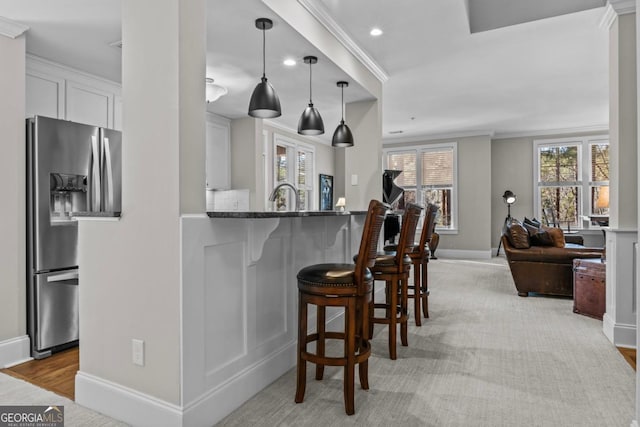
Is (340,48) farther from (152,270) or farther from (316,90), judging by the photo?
(152,270)

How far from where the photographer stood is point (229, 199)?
6.27 m

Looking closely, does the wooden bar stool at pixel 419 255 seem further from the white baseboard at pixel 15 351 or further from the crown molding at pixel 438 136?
the crown molding at pixel 438 136

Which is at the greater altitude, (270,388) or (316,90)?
(316,90)

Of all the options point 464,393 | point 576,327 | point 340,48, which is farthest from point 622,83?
point 464,393

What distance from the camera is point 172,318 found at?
1819 millimetres

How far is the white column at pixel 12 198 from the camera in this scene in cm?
289

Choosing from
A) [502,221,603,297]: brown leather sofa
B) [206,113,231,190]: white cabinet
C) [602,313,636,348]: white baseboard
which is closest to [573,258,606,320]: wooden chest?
[502,221,603,297]: brown leather sofa

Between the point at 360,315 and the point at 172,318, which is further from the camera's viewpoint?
the point at 360,315

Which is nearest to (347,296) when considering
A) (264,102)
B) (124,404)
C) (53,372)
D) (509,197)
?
(124,404)

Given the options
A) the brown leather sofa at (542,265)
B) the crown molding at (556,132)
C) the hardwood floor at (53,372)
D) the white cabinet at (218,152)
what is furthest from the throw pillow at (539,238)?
the hardwood floor at (53,372)

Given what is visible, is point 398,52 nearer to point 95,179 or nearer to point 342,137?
point 342,137

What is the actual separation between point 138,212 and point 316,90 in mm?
3210

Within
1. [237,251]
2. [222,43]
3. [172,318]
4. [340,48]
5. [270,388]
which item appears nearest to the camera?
[172,318]

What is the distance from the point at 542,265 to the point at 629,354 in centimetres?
194
